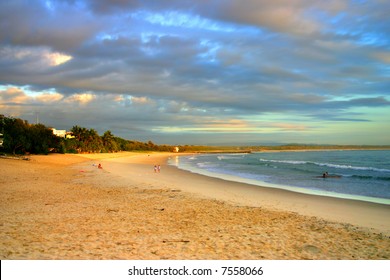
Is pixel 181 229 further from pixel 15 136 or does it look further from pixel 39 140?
pixel 39 140

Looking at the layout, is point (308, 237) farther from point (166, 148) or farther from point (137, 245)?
point (166, 148)

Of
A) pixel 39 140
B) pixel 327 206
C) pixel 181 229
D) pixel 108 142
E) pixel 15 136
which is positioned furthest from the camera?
pixel 108 142

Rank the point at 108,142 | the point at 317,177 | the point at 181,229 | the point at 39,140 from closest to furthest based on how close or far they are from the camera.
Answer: the point at 181,229 < the point at 317,177 < the point at 39,140 < the point at 108,142

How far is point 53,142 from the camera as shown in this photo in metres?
62.4

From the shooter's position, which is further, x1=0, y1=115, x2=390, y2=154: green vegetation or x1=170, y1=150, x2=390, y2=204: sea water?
x1=0, y1=115, x2=390, y2=154: green vegetation

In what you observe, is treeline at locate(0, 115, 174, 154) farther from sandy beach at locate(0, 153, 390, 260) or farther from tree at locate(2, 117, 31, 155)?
sandy beach at locate(0, 153, 390, 260)

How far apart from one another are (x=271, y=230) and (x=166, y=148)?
145634mm

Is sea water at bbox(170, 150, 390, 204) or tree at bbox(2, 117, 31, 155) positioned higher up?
tree at bbox(2, 117, 31, 155)

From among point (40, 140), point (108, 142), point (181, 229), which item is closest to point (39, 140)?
point (40, 140)

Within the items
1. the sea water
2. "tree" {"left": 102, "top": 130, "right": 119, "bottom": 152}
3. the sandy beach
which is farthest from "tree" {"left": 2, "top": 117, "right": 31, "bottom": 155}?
"tree" {"left": 102, "top": 130, "right": 119, "bottom": 152}

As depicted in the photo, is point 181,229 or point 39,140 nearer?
point 181,229

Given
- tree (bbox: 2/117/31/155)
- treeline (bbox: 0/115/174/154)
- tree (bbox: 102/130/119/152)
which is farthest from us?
tree (bbox: 102/130/119/152)

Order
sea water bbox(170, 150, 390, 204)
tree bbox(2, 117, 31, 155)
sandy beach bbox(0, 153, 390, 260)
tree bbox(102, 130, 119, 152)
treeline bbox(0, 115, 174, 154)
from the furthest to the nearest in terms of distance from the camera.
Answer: tree bbox(102, 130, 119, 152), treeline bbox(0, 115, 174, 154), tree bbox(2, 117, 31, 155), sea water bbox(170, 150, 390, 204), sandy beach bbox(0, 153, 390, 260)
